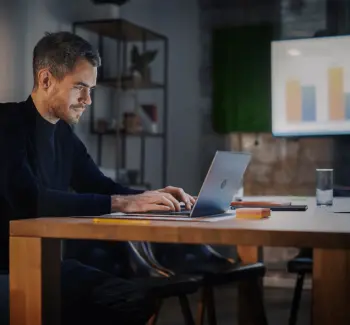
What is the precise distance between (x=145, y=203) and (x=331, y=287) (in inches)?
21.2

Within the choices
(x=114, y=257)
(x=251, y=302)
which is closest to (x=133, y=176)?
(x=114, y=257)

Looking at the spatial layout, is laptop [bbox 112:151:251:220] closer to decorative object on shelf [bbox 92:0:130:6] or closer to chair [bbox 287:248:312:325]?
chair [bbox 287:248:312:325]

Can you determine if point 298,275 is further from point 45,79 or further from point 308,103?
point 308,103

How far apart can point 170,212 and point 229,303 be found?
54 centimetres

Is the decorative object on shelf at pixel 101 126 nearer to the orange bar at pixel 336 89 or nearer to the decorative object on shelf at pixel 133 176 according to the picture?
the decorative object on shelf at pixel 133 176

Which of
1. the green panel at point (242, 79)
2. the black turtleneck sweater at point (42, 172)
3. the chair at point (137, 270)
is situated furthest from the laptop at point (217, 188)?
the green panel at point (242, 79)

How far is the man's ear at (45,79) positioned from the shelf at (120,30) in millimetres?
1958

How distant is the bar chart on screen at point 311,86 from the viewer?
12.1ft

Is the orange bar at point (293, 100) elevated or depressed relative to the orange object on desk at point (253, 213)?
elevated

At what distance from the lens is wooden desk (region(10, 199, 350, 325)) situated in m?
1.16

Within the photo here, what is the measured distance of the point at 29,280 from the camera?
4.53 feet

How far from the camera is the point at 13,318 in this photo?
1.40m

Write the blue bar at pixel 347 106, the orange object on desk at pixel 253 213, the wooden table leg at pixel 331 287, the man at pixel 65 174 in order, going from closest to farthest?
the wooden table leg at pixel 331 287 → the orange object on desk at pixel 253 213 → the man at pixel 65 174 → the blue bar at pixel 347 106

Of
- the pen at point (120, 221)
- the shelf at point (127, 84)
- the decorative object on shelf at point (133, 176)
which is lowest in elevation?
the decorative object on shelf at point (133, 176)
